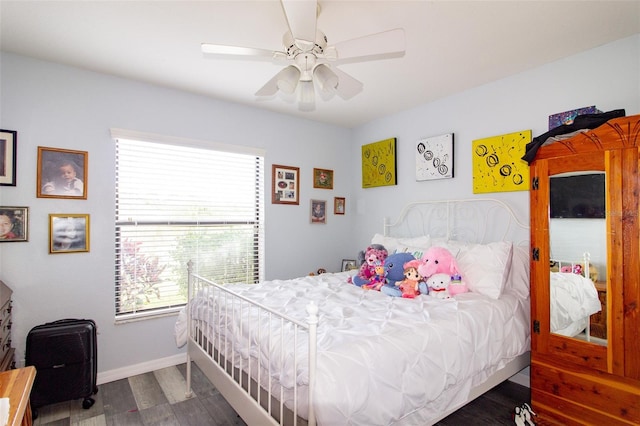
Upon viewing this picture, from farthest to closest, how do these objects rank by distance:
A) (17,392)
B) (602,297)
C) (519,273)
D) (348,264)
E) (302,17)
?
(348,264), (519,273), (602,297), (302,17), (17,392)

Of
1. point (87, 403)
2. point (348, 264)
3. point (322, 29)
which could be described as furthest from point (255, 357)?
point (348, 264)

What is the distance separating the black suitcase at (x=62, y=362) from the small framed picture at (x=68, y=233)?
1.88 ft

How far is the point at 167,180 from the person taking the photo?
9.84 ft

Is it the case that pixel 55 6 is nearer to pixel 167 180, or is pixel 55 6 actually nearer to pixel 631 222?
pixel 167 180

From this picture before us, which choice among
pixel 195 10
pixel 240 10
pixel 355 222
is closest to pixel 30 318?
pixel 195 10

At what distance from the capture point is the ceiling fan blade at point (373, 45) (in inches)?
59.7

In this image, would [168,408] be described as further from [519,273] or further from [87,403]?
[519,273]

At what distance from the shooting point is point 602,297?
71.1 inches

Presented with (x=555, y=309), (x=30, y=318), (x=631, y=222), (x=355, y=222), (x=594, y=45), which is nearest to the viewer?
(x=631, y=222)

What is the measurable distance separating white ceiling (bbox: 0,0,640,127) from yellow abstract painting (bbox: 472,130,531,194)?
1.79 feet

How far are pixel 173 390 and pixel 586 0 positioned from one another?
3.74 metres

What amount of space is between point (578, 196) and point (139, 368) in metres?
3.55

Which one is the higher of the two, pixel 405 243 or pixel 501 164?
pixel 501 164

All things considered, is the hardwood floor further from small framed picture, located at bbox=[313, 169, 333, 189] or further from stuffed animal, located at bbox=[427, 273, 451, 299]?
small framed picture, located at bbox=[313, 169, 333, 189]
